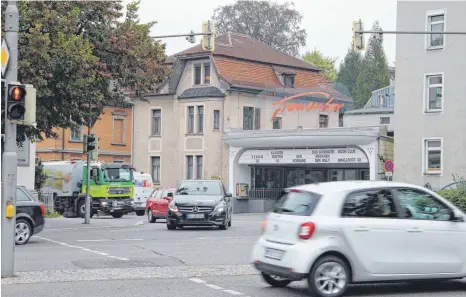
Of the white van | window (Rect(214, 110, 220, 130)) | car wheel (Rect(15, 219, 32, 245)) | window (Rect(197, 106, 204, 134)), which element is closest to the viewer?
car wheel (Rect(15, 219, 32, 245))

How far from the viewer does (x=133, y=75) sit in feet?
95.1

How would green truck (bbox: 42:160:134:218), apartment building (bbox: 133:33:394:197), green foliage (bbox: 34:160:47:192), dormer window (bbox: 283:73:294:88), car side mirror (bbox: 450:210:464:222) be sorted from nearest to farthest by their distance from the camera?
car side mirror (bbox: 450:210:464:222) < green foliage (bbox: 34:160:47:192) < green truck (bbox: 42:160:134:218) < apartment building (bbox: 133:33:394:197) < dormer window (bbox: 283:73:294:88)

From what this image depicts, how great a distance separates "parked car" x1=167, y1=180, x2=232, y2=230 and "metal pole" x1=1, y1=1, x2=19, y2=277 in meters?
12.9

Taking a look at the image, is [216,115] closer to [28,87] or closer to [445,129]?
[445,129]

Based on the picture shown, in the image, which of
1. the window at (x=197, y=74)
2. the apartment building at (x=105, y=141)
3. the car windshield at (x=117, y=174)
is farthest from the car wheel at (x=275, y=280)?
Answer: the apartment building at (x=105, y=141)

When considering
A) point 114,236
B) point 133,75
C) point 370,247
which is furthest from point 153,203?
point 370,247

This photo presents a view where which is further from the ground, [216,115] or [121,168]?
[216,115]

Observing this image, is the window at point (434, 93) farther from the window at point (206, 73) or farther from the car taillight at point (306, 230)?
the car taillight at point (306, 230)

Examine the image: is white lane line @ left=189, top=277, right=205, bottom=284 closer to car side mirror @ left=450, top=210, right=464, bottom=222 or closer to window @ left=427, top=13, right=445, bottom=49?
car side mirror @ left=450, top=210, right=464, bottom=222

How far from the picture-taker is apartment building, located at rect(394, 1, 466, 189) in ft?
141

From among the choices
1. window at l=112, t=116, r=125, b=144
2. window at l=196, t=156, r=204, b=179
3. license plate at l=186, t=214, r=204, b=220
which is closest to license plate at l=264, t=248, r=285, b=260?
license plate at l=186, t=214, r=204, b=220

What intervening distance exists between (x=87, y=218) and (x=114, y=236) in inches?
327

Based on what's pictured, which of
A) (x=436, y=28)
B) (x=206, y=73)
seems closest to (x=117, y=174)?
(x=206, y=73)

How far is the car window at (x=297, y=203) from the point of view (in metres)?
12.3
